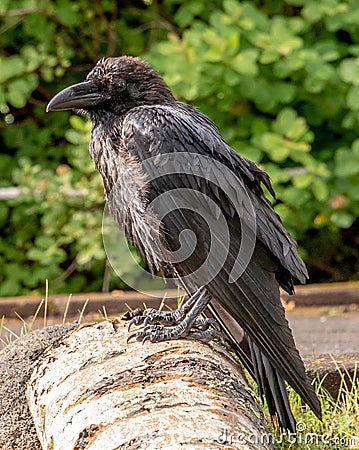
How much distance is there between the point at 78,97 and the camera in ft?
12.2

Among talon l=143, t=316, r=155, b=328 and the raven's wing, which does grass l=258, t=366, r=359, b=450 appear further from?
talon l=143, t=316, r=155, b=328

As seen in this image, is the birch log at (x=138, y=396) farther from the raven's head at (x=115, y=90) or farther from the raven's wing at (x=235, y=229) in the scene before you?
the raven's head at (x=115, y=90)

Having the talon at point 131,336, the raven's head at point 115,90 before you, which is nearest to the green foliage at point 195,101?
the raven's head at point 115,90

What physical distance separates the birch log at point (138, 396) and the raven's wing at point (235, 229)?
20cm

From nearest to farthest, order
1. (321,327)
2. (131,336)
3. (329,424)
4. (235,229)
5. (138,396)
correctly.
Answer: (138,396) < (131,336) < (235,229) < (329,424) < (321,327)

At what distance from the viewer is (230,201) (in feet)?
10.9

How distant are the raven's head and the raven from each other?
0.56ft

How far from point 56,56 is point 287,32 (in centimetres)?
191

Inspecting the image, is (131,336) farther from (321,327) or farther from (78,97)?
(321,327)

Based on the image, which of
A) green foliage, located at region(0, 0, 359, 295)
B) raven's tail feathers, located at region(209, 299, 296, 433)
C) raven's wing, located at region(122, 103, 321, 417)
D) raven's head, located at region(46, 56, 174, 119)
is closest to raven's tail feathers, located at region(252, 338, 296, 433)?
raven's tail feathers, located at region(209, 299, 296, 433)

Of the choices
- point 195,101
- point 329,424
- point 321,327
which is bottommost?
point 321,327

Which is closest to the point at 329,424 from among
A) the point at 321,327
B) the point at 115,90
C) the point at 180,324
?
the point at 180,324

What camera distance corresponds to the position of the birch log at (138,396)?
258cm

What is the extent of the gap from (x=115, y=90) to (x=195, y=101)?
2676 millimetres
